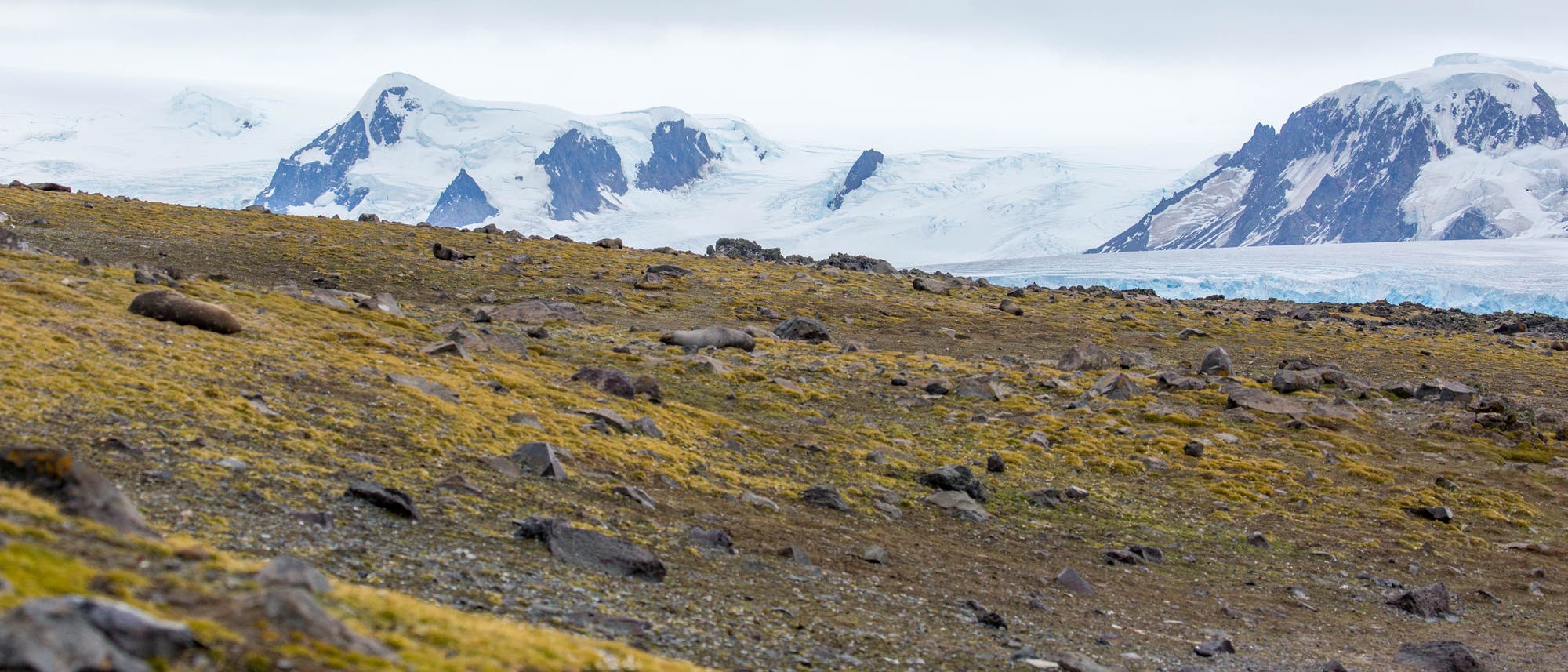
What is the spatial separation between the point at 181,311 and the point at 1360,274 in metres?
120

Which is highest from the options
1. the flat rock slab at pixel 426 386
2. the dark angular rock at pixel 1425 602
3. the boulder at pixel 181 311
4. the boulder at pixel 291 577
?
the boulder at pixel 181 311

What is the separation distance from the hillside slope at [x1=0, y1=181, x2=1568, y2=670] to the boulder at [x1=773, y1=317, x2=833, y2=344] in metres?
1.35

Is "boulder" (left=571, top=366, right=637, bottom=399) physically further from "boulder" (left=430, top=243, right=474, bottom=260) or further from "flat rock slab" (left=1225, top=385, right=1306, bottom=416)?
"boulder" (left=430, top=243, right=474, bottom=260)

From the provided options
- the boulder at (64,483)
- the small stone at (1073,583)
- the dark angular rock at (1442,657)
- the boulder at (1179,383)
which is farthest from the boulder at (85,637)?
the boulder at (1179,383)

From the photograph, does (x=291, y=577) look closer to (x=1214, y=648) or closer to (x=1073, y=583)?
(x=1214, y=648)

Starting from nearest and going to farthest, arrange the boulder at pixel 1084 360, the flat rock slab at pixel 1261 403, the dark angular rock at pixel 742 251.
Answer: the flat rock slab at pixel 1261 403 → the boulder at pixel 1084 360 → the dark angular rock at pixel 742 251

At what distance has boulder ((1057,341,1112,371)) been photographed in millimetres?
38062

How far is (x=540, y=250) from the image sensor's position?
56844mm

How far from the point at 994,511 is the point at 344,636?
50.6ft

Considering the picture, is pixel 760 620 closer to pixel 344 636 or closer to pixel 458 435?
pixel 344 636

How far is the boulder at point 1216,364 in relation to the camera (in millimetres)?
37391

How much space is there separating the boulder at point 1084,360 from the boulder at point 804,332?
27.0ft

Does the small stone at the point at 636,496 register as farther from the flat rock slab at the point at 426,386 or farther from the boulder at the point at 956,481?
the boulder at the point at 956,481

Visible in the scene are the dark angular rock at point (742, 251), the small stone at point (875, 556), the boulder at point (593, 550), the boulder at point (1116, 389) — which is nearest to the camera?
the boulder at point (593, 550)
